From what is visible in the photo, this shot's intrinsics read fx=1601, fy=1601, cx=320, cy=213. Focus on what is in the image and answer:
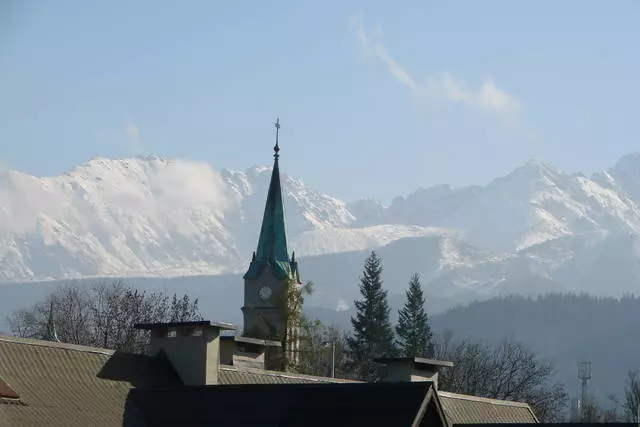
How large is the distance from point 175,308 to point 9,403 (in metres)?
68.6

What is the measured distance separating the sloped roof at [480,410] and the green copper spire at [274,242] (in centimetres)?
6248

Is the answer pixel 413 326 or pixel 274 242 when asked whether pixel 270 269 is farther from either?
pixel 413 326

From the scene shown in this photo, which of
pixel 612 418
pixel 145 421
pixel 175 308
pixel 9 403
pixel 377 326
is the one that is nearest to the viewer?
pixel 9 403

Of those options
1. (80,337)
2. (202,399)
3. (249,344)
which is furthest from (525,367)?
(202,399)

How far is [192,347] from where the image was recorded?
42844 mm

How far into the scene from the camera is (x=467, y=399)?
49.6 m

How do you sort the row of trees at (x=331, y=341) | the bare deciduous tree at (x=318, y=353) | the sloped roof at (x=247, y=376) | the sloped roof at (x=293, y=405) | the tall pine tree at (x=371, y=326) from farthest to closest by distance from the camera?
the tall pine tree at (x=371, y=326) < the row of trees at (x=331, y=341) < the bare deciduous tree at (x=318, y=353) < the sloped roof at (x=247, y=376) < the sloped roof at (x=293, y=405)

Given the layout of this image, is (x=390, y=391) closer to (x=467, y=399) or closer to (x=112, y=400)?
(x=112, y=400)

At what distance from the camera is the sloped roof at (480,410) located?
47.3 meters

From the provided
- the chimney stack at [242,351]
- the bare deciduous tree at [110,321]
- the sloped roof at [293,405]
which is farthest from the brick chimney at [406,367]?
the bare deciduous tree at [110,321]

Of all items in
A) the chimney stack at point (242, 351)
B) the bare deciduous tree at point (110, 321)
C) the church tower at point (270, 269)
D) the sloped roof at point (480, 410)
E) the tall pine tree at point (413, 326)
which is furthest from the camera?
the tall pine tree at point (413, 326)

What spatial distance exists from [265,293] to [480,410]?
64.6 m

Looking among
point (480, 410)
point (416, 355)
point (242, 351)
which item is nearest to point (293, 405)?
point (480, 410)

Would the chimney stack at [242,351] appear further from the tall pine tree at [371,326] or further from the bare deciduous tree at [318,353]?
the tall pine tree at [371,326]
